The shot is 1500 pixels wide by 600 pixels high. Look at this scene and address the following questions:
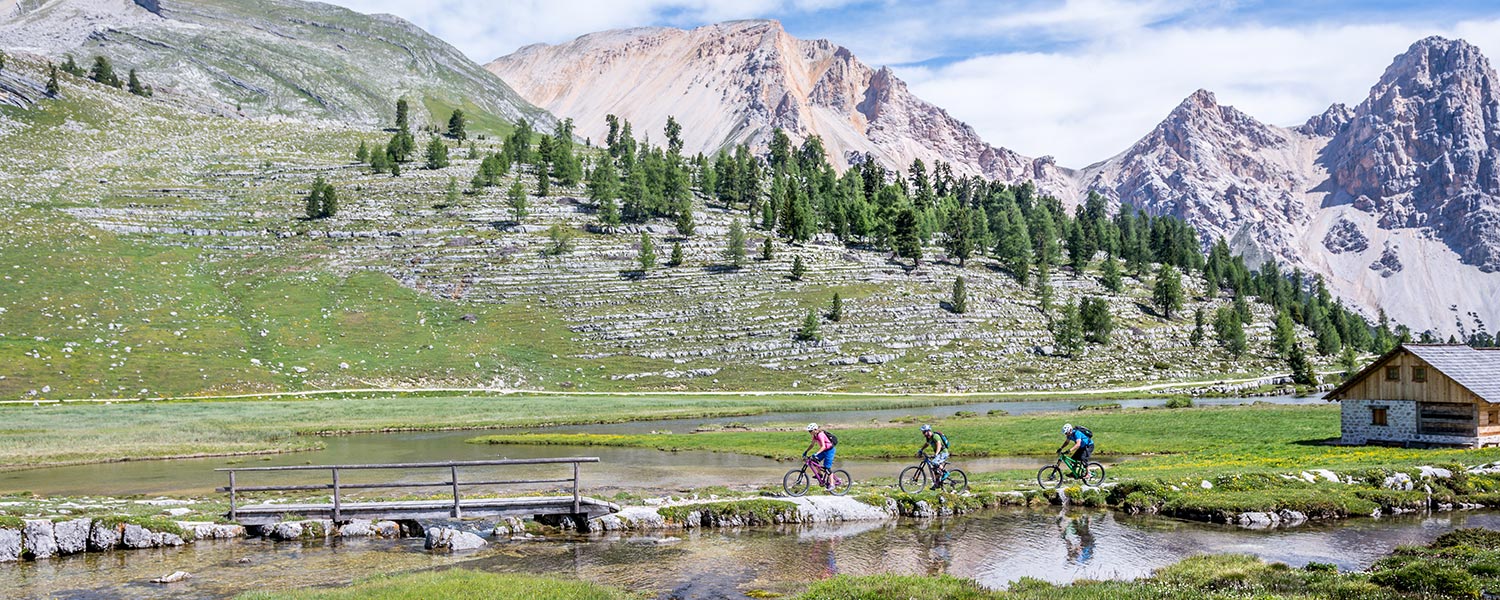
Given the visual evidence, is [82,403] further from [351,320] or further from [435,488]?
[435,488]

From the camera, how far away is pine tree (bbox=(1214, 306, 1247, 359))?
18062 cm

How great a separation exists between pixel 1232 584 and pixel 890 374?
13119 centimetres

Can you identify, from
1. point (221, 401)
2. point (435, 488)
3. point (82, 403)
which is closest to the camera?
point (435, 488)

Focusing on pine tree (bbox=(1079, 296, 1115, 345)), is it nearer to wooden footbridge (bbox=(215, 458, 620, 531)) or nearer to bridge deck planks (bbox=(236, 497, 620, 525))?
bridge deck planks (bbox=(236, 497, 620, 525))

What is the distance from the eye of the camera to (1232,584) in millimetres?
20547

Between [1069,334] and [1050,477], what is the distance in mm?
137116

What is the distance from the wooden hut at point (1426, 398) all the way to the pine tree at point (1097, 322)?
395ft

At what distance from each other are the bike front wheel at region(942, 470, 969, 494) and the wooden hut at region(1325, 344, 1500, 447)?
32.0 m

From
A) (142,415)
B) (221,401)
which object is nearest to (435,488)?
(142,415)

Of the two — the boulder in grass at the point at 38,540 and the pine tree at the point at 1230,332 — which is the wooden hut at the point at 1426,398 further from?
the pine tree at the point at 1230,332

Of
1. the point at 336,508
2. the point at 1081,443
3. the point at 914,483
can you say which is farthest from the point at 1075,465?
the point at 336,508

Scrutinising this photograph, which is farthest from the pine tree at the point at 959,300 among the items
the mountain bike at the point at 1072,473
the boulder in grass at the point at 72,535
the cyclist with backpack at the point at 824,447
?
the boulder in grass at the point at 72,535

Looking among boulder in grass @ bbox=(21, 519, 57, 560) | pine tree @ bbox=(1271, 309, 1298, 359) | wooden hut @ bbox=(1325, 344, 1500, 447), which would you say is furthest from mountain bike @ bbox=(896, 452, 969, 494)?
pine tree @ bbox=(1271, 309, 1298, 359)

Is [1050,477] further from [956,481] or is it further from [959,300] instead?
[959,300]
